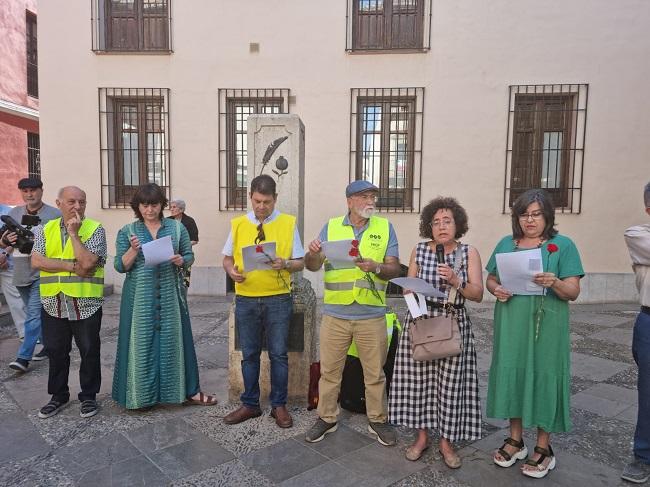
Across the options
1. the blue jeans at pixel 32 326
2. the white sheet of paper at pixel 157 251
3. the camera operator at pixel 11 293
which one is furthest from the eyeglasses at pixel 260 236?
the camera operator at pixel 11 293

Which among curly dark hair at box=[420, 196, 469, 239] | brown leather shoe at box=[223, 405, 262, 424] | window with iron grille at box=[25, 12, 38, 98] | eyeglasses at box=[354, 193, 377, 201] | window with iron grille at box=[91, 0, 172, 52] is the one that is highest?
window with iron grille at box=[25, 12, 38, 98]

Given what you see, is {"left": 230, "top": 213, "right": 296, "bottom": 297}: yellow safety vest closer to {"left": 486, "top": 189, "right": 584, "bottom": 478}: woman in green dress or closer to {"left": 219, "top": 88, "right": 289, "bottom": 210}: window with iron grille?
{"left": 486, "top": 189, "right": 584, "bottom": 478}: woman in green dress

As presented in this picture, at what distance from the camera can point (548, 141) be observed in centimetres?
836

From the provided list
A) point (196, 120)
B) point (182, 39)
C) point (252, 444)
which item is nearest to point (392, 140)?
point (196, 120)

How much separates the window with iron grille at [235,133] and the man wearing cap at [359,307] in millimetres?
5448

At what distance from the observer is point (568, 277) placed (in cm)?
284

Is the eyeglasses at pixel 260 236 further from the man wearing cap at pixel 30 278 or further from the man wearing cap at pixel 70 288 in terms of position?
the man wearing cap at pixel 30 278

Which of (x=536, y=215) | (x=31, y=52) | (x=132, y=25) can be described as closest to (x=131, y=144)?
(x=132, y=25)

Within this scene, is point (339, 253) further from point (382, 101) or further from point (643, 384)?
point (382, 101)

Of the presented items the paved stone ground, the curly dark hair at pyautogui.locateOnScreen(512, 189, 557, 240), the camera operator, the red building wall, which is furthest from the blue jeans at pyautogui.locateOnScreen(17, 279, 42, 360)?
the red building wall

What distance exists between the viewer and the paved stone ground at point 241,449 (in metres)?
2.95

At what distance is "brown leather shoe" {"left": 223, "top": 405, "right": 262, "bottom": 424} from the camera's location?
3662 mm

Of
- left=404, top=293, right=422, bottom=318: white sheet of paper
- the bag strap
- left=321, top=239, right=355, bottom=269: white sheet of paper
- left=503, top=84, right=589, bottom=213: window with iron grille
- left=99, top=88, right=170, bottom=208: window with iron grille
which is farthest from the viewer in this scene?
left=99, top=88, right=170, bottom=208: window with iron grille

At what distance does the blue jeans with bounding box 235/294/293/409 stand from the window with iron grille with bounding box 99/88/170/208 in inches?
226
